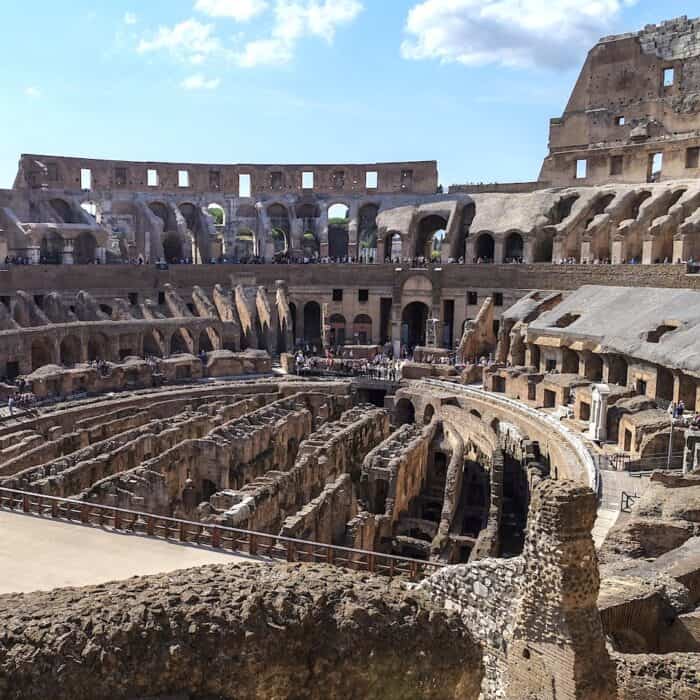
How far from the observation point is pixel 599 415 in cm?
2423

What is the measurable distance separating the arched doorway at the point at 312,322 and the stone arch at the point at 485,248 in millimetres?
11571

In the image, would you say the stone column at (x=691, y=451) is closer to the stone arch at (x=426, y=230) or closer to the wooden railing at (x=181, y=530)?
the wooden railing at (x=181, y=530)

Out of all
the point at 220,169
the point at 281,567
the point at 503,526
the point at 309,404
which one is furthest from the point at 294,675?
the point at 220,169

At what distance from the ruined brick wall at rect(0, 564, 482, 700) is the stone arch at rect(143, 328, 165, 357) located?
31724mm

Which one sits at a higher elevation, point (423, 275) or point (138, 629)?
point (423, 275)

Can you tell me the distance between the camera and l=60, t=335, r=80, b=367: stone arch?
3597cm

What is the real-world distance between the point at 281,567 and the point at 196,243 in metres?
46.1

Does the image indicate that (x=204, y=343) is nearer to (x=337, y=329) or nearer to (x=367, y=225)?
(x=337, y=329)

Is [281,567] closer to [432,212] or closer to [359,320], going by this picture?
[359,320]

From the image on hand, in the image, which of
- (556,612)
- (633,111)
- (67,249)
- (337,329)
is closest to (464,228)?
(337,329)

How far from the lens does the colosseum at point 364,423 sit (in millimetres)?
8039

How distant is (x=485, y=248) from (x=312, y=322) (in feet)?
42.8

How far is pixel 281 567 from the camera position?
9.00 metres

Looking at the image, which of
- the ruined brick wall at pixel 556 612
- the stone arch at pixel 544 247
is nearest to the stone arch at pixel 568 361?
the stone arch at pixel 544 247
